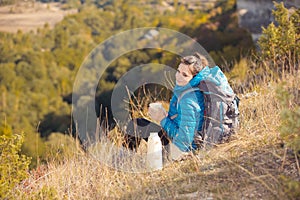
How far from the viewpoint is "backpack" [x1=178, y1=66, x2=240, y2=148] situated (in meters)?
2.93

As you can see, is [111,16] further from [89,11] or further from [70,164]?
[70,164]

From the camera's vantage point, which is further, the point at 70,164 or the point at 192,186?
the point at 70,164

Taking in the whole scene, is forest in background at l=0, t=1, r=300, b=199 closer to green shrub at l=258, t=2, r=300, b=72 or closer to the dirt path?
green shrub at l=258, t=2, r=300, b=72

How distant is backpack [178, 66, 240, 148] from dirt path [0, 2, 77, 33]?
80.8ft

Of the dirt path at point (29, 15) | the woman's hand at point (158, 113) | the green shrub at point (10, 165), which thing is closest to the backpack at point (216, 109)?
the woman's hand at point (158, 113)

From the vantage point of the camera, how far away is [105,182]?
2.89 meters

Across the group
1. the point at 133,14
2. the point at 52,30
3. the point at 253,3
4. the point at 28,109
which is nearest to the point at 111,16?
the point at 133,14

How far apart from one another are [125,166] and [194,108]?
24.2 inches

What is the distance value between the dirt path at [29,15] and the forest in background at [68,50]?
1.98 feet

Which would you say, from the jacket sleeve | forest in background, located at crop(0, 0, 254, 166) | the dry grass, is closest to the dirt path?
forest in background, located at crop(0, 0, 254, 166)

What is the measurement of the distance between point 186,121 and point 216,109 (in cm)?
20

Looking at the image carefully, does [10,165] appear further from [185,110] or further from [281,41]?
[281,41]

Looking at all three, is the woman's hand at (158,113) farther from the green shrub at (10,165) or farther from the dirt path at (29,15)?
the dirt path at (29,15)

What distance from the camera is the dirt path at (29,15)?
28300 millimetres
